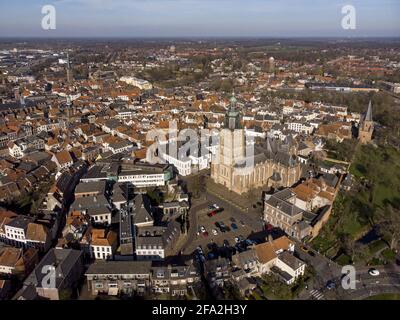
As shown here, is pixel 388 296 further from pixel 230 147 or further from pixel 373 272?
pixel 230 147

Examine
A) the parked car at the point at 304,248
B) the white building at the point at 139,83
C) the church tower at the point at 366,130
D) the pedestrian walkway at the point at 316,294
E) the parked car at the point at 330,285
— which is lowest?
the pedestrian walkway at the point at 316,294

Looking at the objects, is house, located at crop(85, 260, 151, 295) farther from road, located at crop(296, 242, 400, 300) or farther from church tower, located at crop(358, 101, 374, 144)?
church tower, located at crop(358, 101, 374, 144)

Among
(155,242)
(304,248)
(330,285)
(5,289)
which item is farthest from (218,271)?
(5,289)

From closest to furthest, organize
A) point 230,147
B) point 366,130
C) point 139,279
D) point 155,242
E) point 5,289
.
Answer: point 5,289 < point 139,279 < point 155,242 < point 230,147 < point 366,130

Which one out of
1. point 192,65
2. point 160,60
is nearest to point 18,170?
point 192,65

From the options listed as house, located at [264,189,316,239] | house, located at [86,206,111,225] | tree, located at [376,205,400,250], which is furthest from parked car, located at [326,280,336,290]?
house, located at [86,206,111,225]

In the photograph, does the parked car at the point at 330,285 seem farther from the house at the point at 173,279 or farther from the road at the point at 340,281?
the house at the point at 173,279

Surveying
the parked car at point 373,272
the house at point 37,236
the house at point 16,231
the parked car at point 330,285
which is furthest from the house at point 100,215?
the parked car at point 373,272
